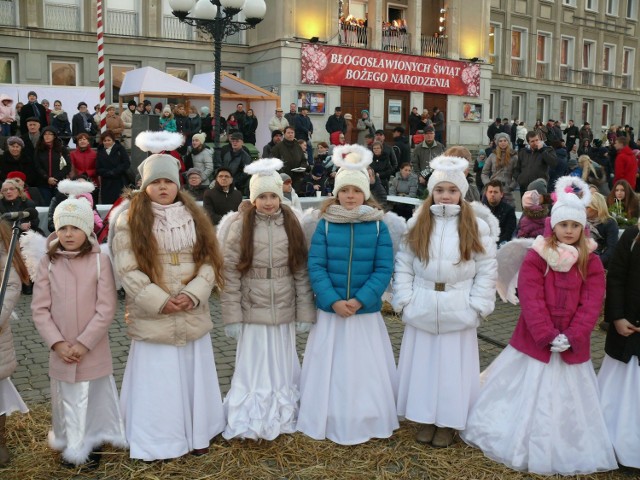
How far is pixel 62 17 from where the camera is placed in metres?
24.4

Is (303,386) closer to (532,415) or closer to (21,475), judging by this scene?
(532,415)

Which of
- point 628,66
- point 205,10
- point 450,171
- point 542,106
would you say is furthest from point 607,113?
point 450,171

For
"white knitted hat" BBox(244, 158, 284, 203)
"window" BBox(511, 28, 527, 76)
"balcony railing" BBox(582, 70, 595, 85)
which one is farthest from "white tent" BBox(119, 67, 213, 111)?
"balcony railing" BBox(582, 70, 595, 85)

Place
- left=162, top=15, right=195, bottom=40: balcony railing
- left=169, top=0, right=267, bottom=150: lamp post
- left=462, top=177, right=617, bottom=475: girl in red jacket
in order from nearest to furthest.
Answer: left=462, top=177, right=617, bottom=475: girl in red jacket
left=169, top=0, right=267, bottom=150: lamp post
left=162, top=15, right=195, bottom=40: balcony railing

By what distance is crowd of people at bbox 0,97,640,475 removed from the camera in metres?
4.17

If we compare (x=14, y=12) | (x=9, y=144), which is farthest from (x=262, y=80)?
(x=9, y=144)

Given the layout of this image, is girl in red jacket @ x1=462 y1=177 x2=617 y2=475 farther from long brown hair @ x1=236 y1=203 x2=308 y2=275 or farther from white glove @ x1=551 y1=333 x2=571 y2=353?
long brown hair @ x1=236 y1=203 x2=308 y2=275

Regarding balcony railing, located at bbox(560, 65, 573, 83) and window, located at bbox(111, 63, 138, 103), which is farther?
balcony railing, located at bbox(560, 65, 573, 83)

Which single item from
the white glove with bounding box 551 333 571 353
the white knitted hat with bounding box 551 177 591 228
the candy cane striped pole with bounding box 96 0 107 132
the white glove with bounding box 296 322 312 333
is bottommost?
the white glove with bounding box 296 322 312 333

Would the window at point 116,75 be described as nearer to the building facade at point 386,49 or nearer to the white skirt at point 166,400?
the building facade at point 386,49

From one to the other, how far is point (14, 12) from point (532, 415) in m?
24.5

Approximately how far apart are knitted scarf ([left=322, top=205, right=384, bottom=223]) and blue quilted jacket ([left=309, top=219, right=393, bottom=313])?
47 millimetres

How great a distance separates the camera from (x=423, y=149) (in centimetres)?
1331

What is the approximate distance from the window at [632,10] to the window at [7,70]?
35650mm
